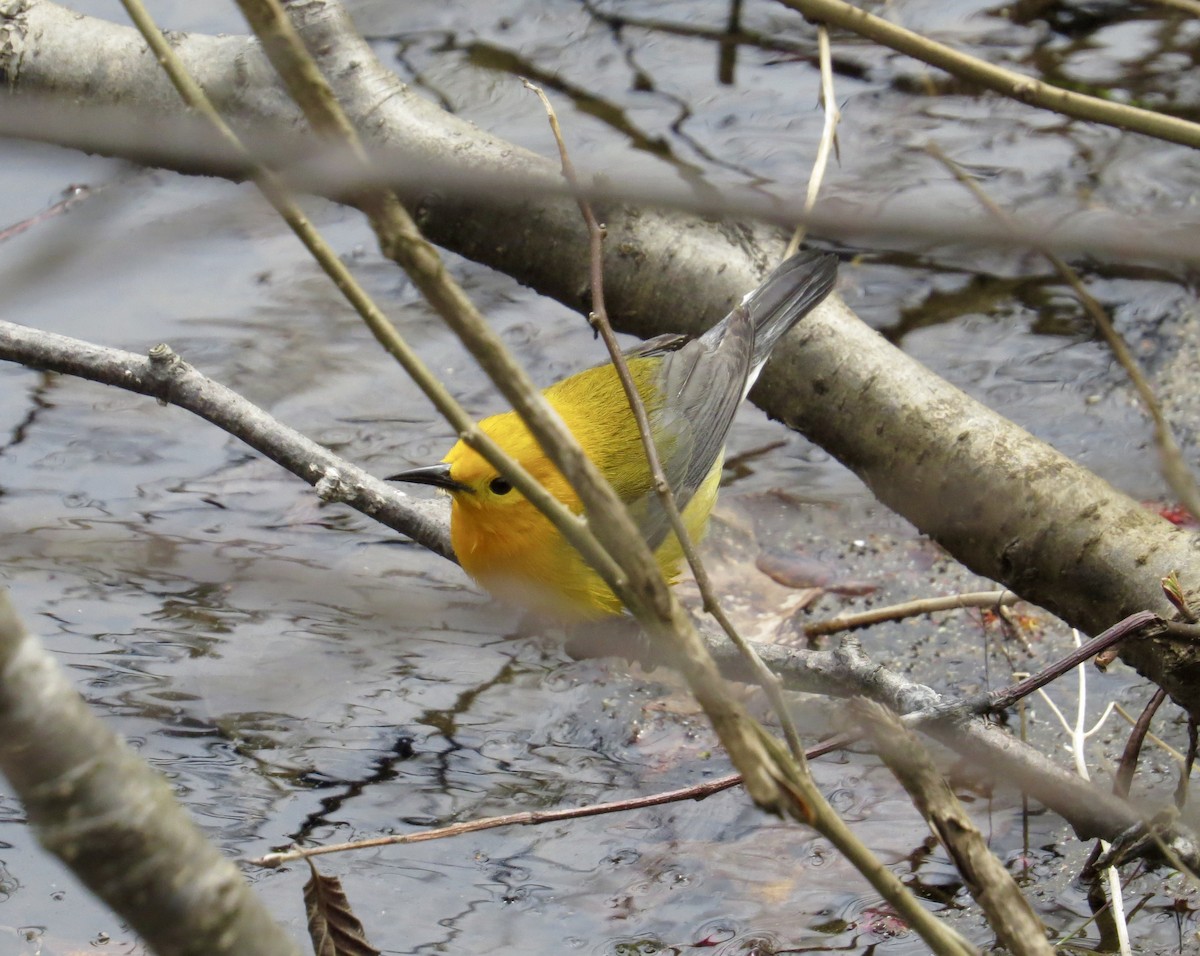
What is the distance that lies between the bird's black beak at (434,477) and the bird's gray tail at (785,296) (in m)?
1.17

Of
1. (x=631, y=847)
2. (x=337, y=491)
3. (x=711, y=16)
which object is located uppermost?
(x=711, y=16)

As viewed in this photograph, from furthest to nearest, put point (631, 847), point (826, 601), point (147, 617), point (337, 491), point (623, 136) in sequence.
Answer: point (623, 136)
point (826, 601)
point (147, 617)
point (631, 847)
point (337, 491)

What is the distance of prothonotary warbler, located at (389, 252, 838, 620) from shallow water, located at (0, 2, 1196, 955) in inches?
10.8

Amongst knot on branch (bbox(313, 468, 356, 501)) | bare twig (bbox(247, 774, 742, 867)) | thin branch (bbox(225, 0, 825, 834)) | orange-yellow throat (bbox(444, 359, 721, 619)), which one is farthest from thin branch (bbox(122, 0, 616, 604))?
orange-yellow throat (bbox(444, 359, 721, 619))

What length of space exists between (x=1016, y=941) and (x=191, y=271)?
5340mm

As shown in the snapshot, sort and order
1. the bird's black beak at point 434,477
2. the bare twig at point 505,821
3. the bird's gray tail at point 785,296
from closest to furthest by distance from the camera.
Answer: the bare twig at point 505,821 → the bird's black beak at point 434,477 → the bird's gray tail at point 785,296

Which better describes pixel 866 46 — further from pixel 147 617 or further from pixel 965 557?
pixel 147 617

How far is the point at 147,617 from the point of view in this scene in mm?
4543

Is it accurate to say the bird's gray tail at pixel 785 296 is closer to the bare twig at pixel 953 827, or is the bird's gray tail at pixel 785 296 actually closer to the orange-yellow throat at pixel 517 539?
the orange-yellow throat at pixel 517 539

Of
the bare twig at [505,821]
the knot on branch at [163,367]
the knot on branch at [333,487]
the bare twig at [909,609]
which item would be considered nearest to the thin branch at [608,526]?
the bare twig at [505,821]

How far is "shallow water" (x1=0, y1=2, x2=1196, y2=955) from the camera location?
11.4ft

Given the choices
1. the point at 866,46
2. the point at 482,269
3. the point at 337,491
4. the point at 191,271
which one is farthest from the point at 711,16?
the point at 337,491

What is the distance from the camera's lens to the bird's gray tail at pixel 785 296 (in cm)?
429

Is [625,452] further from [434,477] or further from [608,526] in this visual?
[608,526]
